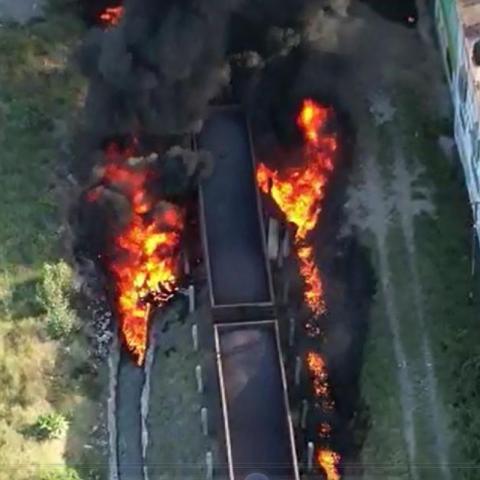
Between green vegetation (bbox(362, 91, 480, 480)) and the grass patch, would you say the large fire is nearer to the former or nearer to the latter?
green vegetation (bbox(362, 91, 480, 480))

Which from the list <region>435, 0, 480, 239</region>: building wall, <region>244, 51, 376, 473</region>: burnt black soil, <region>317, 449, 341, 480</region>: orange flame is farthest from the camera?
<region>435, 0, 480, 239</region>: building wall

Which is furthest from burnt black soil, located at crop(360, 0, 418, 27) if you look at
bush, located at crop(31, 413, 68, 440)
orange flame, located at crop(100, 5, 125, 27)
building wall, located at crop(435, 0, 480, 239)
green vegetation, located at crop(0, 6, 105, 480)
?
bush, located at crop(31, 413, 68, 440)

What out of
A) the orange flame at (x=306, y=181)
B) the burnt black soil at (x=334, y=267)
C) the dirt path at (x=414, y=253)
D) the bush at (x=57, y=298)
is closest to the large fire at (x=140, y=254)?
the bush at (x=57, y=298)

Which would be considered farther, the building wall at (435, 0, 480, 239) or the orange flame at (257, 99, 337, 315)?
the orange flame at (257, 99, 337, 315)

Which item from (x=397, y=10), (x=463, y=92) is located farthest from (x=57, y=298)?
(x=397, y=10)

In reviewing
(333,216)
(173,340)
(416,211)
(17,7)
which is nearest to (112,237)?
(173,340)

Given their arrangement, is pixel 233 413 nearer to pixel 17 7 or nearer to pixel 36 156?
pixel 36 156
